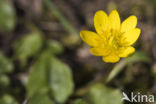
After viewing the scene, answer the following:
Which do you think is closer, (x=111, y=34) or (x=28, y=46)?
(x=111, y=34)

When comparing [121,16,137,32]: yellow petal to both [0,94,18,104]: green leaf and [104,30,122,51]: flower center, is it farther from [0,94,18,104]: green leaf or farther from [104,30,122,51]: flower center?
[0,94,18,104]: green leaf

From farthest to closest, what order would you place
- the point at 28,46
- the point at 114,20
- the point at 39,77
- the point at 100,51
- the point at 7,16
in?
the point at 7,16 < the point at 28,46 < the point at 39,77 < the point at 114,20 < the point at 100,51

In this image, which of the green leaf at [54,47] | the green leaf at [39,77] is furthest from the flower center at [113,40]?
the green leaf at [54,47]

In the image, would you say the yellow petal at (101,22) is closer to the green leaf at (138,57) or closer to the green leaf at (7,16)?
the green leaf at (138,57)

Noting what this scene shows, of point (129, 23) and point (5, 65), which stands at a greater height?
point (129, 23)

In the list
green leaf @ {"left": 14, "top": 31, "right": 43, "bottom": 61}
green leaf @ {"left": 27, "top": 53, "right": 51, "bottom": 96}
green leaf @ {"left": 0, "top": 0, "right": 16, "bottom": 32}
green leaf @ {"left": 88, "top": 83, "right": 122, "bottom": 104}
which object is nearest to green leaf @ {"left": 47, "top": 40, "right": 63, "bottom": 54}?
green leaf @ {"left": 14, "top": 31, "right": 43, "bottom": 61}

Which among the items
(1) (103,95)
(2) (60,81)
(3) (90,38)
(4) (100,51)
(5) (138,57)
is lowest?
(1) (103,95)

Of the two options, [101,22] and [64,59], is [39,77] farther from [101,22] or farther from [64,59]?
[101,22]

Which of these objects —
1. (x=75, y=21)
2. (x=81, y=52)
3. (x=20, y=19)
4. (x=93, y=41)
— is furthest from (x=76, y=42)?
(x=93, y=41)

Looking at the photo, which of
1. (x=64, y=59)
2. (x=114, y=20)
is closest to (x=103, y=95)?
(x=114, y=20)
